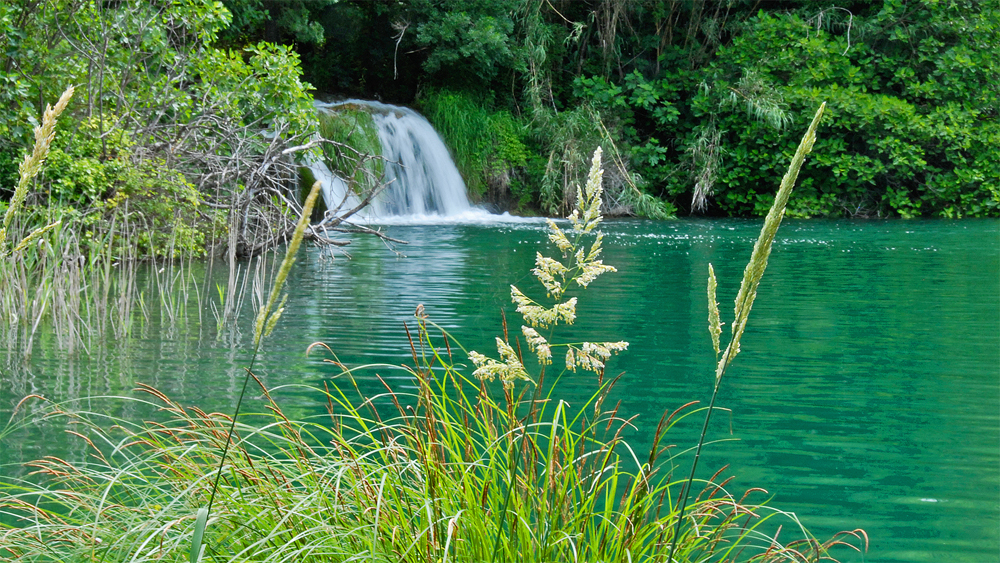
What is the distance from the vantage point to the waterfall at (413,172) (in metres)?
19.6

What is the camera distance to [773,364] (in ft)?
22.9

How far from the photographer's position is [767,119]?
21.3 metres

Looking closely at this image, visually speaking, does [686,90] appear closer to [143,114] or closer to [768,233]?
[143,114]

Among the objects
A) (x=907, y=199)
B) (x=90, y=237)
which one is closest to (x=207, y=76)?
(x=90, y=237)

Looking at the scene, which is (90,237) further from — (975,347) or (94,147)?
(975,347)

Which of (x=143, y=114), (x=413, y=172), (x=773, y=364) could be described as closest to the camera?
(x=773, y=364)

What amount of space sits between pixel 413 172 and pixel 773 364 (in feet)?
46.1

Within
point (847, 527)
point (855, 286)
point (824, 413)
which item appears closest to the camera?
point (847, 527)

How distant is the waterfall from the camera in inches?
770

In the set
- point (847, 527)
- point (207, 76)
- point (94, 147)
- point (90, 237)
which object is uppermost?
point (207, 76)

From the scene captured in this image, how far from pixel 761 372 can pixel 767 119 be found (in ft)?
51.5

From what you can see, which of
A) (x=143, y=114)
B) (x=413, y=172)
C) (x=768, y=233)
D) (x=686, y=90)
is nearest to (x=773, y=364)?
(x=768, y=233)

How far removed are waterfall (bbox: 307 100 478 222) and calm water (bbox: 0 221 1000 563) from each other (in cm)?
598

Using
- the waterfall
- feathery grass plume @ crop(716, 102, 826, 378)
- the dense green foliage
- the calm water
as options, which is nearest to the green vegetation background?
the waterfall
